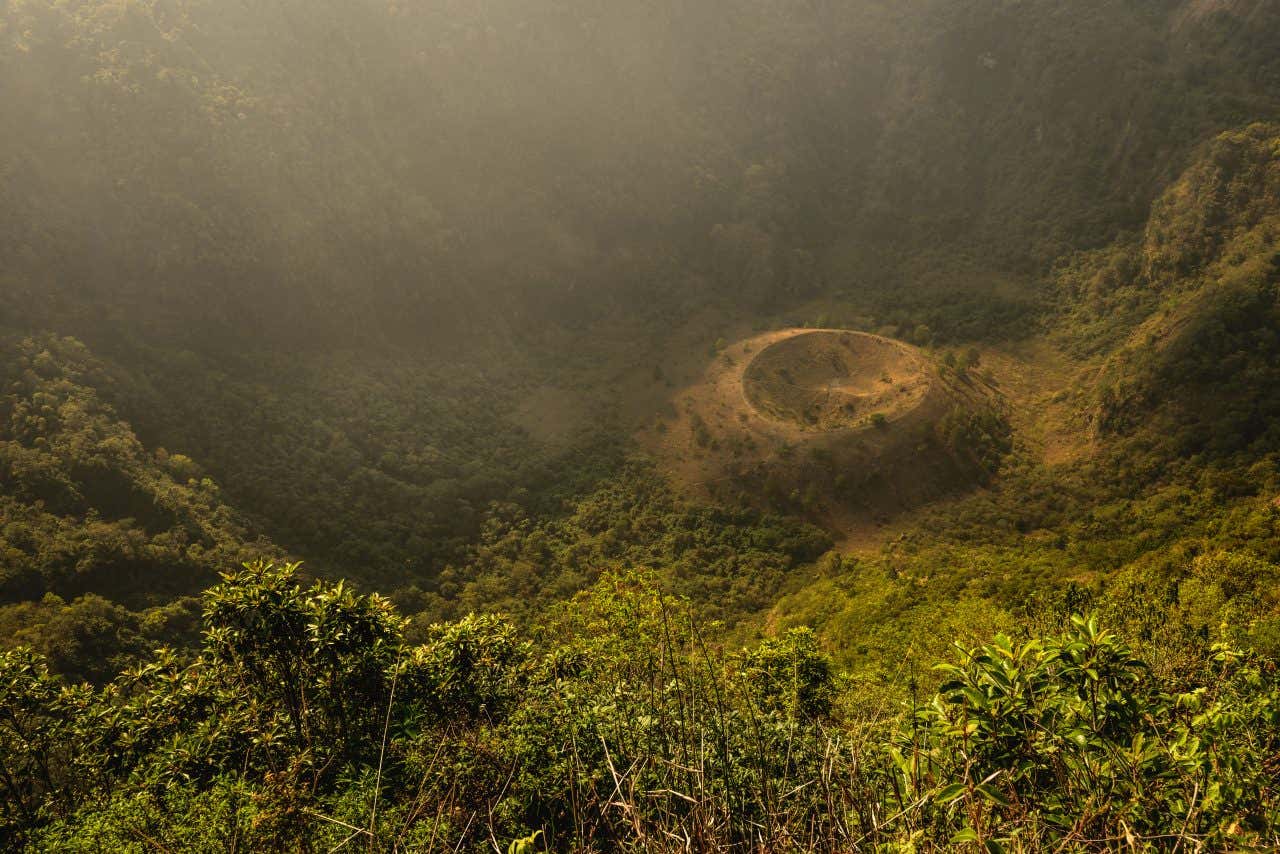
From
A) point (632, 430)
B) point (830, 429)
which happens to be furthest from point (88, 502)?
point (830, 429)

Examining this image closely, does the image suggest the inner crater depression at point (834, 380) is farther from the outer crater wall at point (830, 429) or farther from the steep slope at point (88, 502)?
the steep slope at point (88, 502)

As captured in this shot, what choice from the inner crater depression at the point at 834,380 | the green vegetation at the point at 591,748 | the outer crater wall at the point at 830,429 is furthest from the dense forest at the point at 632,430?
the inner crater depression at the point at 834,380

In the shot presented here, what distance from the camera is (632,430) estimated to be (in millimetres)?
44094

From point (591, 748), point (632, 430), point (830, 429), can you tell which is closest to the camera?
point (591, 748)

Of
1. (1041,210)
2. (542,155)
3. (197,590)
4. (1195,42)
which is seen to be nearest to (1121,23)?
A: (1195,42)

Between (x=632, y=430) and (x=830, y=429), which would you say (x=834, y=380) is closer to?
(x=830, y=429)

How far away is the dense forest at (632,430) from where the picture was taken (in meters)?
9.52

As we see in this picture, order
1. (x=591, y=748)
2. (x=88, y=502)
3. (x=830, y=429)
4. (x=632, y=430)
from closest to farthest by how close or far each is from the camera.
Result: (x=591, y=748) < (x=88, y=502) < (x=830, y=429) < (x=632, y=430)

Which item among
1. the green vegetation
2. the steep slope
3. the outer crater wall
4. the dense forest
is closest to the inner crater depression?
the outer crater wall

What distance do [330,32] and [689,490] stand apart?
48.9 m

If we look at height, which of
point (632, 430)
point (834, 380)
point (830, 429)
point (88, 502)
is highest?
point (834, 380)

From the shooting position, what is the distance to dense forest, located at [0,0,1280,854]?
9.52 metres

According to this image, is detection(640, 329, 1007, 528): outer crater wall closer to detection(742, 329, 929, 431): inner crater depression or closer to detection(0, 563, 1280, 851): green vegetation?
detection(742, 329, 929, 431): inner crater depression

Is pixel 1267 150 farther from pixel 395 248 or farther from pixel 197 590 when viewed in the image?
pixel 197 590
